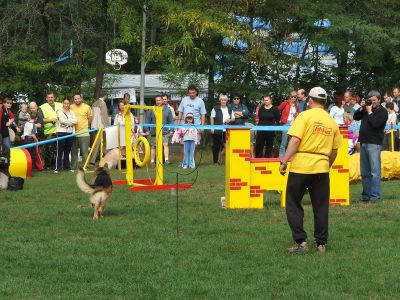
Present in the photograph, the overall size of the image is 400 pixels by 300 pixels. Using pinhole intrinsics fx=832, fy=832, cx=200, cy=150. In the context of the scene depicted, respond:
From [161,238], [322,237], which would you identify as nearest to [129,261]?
[161,238]

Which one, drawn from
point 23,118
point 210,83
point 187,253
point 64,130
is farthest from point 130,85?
point 187,253

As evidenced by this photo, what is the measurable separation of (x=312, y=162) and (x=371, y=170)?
4544mm

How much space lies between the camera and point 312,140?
29.1 ft

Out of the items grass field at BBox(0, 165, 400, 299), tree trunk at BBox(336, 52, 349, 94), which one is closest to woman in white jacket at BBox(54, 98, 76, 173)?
grass field at BBox(0, 165, 400, 299)

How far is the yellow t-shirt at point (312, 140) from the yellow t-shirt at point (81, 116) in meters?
11.6

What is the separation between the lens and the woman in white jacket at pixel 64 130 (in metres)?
19.6

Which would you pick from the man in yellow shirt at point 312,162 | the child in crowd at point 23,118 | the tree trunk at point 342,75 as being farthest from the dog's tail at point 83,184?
the tree trunk at point 342,75

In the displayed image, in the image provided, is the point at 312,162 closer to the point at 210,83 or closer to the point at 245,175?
the point at 245,175

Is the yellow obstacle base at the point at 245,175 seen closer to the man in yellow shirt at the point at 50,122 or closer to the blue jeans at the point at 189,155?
the blue jeans at the point at 189,155

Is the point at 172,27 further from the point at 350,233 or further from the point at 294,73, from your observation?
the point at 350,233

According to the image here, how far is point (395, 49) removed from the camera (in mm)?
26844

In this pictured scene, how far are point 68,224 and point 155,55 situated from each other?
13851 mm

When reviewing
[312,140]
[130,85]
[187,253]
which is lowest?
[187,253]

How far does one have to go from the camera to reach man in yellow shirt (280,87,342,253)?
349 inches
